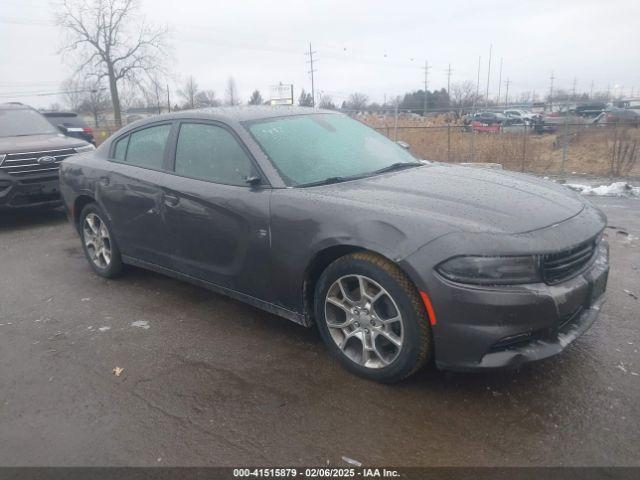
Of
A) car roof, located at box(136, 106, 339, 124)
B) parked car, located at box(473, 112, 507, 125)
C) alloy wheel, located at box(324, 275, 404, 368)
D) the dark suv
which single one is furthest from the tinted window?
parked car, located at box(473, 112, 507, 125)

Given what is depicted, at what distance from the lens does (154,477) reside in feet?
7.87

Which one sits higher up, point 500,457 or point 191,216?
point 191,216

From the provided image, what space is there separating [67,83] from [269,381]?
4901 cm

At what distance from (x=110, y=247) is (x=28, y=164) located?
3414 mm

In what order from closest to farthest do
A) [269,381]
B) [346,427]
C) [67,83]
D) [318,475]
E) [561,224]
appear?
[318,475] < [346,427] < [561,224] < [269,381] < [67,83]

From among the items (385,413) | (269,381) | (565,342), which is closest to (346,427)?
(385,413)

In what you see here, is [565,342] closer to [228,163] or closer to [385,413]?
[385,413]

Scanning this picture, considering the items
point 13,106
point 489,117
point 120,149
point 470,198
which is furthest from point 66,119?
point 489,117

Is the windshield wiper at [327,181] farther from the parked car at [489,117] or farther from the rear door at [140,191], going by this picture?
the parked car at [489,117]

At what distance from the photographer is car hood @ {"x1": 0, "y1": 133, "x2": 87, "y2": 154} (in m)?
7.46

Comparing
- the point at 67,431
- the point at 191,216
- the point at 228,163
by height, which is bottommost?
the point at 67,431

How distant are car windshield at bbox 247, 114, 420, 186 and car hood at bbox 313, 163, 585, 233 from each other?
209 millimetres

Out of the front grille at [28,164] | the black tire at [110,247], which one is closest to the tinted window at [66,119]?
the front grille at [28,164]

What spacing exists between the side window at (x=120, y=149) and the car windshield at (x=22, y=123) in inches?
181
